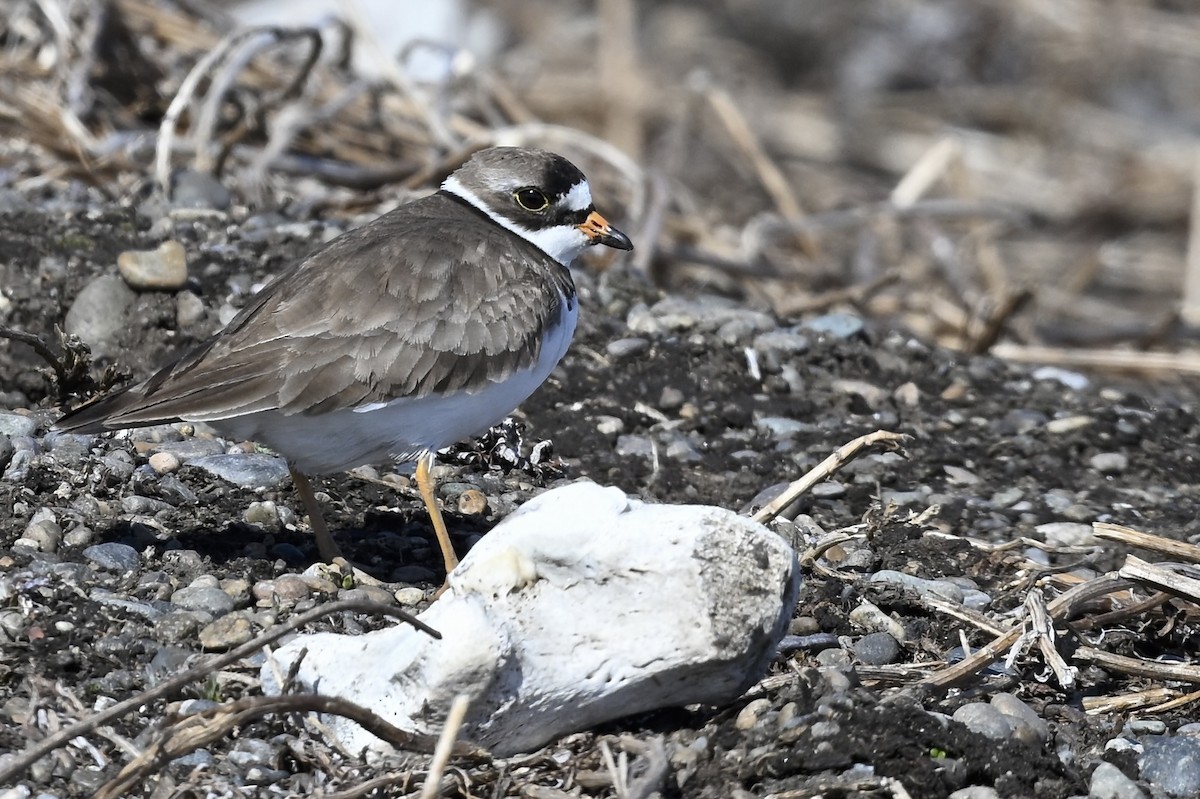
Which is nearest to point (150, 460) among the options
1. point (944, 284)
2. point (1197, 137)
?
point (944, 284)

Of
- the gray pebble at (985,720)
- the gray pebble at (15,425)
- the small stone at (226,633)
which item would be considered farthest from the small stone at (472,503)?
the gray pebble at (985,720)

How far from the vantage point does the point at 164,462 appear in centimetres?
501

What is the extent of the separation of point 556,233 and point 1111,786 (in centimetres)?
267

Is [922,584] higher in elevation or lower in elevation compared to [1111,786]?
lower

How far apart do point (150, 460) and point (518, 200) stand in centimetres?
153

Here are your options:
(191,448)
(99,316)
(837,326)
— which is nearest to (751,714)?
(191,448)

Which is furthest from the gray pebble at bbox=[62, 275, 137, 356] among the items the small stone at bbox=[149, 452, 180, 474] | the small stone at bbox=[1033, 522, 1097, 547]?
the small stone at bbox=[1033, 522, 1097, 547]

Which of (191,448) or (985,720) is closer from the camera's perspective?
(985,720)

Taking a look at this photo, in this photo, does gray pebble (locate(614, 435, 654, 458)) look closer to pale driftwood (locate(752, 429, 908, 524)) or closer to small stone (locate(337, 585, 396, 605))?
pale driftwood (locate(752, 429, 908, 524))

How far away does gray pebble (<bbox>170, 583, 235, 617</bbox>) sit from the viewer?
13.8ft

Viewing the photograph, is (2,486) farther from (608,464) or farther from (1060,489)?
(1060,489)

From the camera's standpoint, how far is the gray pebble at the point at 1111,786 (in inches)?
146

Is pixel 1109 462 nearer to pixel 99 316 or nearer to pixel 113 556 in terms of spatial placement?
pixel 113 556

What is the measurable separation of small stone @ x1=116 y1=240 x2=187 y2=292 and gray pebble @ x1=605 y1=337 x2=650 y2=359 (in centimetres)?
177
